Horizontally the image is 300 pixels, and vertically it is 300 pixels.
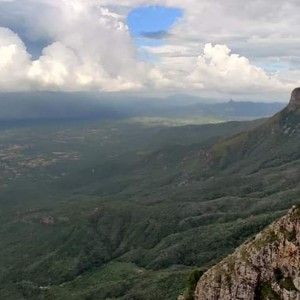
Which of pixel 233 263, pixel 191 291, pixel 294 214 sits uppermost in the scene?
pixel 294 214

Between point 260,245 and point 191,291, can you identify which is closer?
point 260,245

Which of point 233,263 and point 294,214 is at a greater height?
point 294,214

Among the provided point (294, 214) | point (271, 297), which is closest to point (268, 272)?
point (271, 297)

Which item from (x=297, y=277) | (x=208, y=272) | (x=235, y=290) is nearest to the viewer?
(x=297, y=277)

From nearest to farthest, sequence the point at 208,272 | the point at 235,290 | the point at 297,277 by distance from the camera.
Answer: the point at 297,277, the point at 235,290, the point at 208,272

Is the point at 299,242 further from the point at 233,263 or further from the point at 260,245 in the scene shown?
the point at 233,263

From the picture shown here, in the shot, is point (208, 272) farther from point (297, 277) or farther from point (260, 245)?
point (297, 277)
